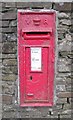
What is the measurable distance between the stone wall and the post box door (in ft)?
0.54

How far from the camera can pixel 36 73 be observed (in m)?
3.70

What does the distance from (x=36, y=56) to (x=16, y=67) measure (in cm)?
32

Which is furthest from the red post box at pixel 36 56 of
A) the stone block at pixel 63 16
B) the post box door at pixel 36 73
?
the stone block at pixel 63 16

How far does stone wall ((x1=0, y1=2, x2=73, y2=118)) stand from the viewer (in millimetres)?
3619

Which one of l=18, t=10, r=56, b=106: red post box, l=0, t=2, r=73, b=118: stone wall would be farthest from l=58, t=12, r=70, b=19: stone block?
l=18, t=10, r=56, b=106: red post box

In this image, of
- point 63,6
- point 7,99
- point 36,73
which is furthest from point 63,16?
point 7,99

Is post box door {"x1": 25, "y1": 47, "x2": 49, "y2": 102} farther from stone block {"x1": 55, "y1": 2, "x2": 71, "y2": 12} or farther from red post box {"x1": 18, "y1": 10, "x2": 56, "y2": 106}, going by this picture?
stone block {"x1": 55, "y1": 2, "x2": 71, "y2": 12}

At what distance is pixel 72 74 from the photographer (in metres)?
3.81

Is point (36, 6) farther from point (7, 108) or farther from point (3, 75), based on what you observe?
point (7, 108)

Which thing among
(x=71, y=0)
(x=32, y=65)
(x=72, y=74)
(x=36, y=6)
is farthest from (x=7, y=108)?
(x=71, y=0)

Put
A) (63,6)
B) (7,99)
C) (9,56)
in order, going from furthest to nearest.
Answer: (7,99) < (9,56) < (63,6)

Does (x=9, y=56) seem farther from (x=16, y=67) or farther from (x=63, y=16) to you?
(x=63, y=16)

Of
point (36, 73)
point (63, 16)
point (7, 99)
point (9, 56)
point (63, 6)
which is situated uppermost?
point (63, 6)

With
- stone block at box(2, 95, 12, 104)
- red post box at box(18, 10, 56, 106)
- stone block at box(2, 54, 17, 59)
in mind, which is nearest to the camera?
red post box at box(18, 10, 56, 106)
